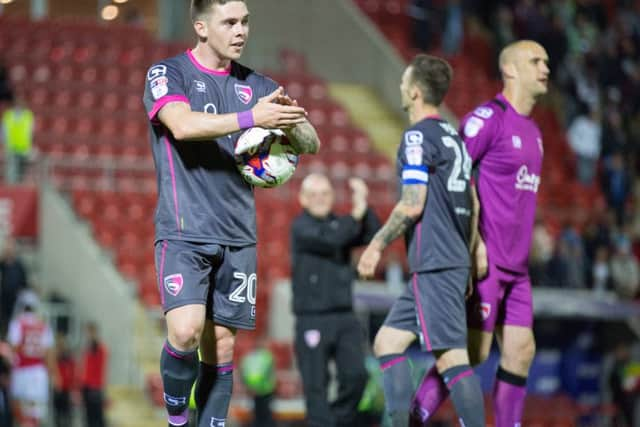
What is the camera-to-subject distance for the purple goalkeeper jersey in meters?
7.46

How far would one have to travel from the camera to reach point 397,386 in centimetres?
719

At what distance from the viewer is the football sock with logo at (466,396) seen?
6.90 m

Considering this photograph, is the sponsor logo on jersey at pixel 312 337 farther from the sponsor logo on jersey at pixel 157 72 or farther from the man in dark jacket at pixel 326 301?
the sponsor logo on jersey at pixel 157 72

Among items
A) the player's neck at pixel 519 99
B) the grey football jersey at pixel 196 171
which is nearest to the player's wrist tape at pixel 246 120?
the grey football jersey at pixel 196 171

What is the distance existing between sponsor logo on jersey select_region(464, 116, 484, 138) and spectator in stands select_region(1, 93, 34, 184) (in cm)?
1072

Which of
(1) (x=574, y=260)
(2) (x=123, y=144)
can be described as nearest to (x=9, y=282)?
(2) (x=123, y=144)

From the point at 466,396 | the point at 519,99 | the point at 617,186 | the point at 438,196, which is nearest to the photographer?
the point at 466,396

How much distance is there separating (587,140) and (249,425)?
10.2 meters

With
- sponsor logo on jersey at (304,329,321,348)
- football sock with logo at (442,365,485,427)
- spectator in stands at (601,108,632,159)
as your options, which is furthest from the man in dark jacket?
spectator in stands at (601,108,632,159)

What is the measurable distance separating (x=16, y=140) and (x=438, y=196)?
11468mm

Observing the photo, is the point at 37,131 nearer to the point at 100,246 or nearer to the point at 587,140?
the point at 100,246

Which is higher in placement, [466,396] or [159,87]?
[159,87]

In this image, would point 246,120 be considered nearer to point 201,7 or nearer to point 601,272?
point 201,7

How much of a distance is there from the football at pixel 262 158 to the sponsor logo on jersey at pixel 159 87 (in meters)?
0.43
